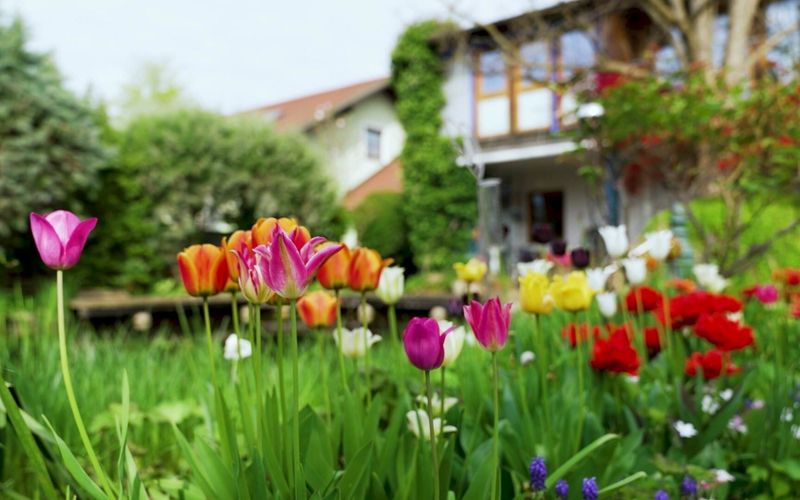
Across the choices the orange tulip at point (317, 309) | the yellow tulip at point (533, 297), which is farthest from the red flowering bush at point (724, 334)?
the orange tulip at point (317, 309)

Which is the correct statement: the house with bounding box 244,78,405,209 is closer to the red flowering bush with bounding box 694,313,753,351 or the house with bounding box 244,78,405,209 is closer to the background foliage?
the background foliage


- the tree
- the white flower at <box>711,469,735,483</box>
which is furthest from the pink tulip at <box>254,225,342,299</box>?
the tree

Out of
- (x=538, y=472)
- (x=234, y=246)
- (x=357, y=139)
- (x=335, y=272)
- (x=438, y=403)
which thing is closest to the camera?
(x=234, y=246)

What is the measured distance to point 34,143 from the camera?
26.2 ft

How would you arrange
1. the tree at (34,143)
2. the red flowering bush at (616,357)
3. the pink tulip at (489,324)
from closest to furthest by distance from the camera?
1. the pink tulip at (489,324)
2. the red flowering bush at (616,357)
3. the tree at (34,143)

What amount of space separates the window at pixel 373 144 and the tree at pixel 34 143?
9399 millimetres

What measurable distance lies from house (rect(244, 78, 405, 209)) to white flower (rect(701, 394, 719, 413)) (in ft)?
44.6

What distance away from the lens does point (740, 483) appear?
177 centimetres

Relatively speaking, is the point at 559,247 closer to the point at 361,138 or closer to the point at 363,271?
the point at 363,271

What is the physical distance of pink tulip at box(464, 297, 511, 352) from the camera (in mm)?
916

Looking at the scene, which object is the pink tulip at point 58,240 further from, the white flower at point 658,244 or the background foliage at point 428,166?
the background foliage at point 428,166

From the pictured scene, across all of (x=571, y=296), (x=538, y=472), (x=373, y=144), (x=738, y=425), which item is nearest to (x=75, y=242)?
(x=538, y=472)

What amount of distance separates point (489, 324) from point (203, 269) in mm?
483

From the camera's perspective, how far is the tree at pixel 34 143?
783cm
